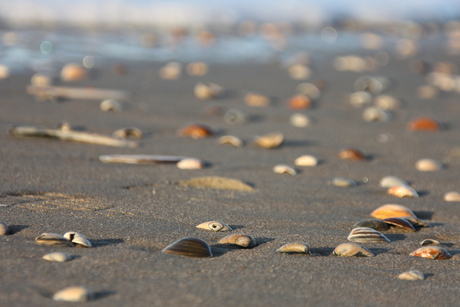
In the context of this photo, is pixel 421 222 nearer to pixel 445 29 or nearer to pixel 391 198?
pixel 391 198

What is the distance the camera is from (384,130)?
12.5 feet

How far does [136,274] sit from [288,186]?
3.96 ft

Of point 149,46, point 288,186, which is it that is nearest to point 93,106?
point 288,186

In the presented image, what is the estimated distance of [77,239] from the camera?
62.2 inches

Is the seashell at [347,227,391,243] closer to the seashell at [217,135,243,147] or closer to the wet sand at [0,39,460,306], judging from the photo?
the wet sand at [0,39,460,306]

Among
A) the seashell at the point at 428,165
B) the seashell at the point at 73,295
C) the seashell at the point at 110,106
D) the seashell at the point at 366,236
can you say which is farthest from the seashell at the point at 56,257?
the seashell at the point at 110,106

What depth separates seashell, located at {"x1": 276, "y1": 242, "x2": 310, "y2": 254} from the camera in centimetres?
165

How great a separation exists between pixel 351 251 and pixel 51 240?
977mm

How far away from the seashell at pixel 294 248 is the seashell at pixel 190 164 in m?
1.06

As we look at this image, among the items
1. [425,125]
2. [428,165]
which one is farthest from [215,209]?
[425,125]

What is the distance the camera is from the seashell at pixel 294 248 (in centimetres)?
165

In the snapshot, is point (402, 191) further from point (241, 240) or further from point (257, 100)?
point (257, 100)

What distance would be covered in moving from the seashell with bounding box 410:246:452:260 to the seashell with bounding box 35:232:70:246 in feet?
3.81

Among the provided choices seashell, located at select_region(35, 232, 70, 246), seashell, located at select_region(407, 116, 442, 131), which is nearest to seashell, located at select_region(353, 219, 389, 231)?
seashell, located at select_region(35, 232, 70, 246)
